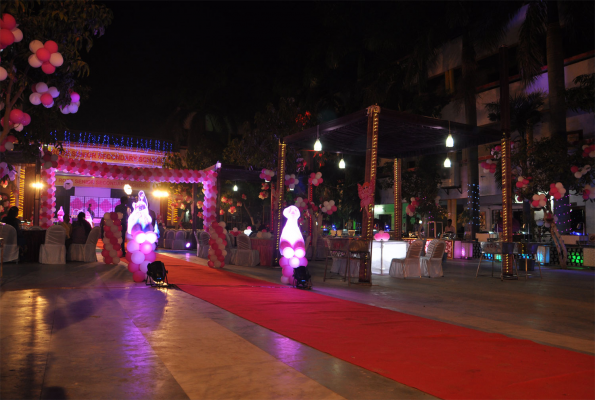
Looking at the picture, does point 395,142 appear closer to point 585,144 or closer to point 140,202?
point 585,144

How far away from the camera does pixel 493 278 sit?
11.6 m

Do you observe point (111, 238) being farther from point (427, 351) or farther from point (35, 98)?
point (427, 351)

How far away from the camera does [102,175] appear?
55.7 feet

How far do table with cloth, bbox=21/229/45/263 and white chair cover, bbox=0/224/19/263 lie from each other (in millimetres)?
443

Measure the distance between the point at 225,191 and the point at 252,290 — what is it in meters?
20.0

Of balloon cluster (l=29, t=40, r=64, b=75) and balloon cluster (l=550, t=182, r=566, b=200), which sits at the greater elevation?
balloon cluster (l=29, t=40, r=64, b=75)

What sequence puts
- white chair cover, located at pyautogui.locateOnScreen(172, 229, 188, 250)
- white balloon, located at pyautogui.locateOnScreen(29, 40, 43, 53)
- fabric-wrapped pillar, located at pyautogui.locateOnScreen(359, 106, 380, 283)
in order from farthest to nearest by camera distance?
white chair cover, located at pyautogui.locateOnScreen(172, 229, 188, 250), fabric-wrapped pillar, located at pyautogui.locateOnScreen(359, 106, 380, 283), white balloon, located at pyautogui.locateOnScreen(29, 40, 43, 53)

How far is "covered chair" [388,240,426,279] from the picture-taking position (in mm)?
11391

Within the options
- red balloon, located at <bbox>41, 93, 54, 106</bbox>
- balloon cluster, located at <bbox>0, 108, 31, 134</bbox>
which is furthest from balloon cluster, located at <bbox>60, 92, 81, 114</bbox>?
balloon cluster, located at <bbox>0, 108, 31, 134</bbox>

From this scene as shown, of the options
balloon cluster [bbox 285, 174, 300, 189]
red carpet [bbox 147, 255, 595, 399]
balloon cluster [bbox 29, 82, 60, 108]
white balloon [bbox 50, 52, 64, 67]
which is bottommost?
red carpet [bbox 147, 255, 595, 399]

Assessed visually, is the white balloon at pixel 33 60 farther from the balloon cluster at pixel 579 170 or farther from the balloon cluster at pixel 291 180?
the balloon cluster at pixel 579 170

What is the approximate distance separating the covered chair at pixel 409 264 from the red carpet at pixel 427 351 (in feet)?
14.4

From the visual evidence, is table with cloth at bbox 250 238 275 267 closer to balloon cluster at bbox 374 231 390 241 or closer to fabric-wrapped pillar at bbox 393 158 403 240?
balloon cluster at bbox 374 231 390 241

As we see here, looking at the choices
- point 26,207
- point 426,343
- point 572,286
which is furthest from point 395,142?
point 26,207
